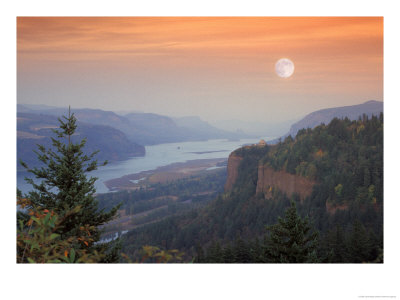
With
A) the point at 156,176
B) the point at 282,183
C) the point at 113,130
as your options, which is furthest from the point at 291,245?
the point at 113,130

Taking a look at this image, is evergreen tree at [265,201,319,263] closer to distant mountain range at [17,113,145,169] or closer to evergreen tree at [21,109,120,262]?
evergreen tree at [21,109,120,262]

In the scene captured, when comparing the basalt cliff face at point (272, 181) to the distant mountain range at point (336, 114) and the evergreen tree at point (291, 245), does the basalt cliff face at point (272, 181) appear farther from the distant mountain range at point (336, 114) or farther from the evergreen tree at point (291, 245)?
the evergreen tree at point (291, 245)

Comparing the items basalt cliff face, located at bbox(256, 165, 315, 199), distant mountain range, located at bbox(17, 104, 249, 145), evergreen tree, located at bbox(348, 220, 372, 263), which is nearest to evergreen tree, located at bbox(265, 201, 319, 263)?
evergreen tree, located at bbox(348, 220, 372, 263)

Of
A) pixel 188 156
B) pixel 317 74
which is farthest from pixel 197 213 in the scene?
pixel 317 74

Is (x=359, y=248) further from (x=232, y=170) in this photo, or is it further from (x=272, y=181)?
(x=232, y=170)
